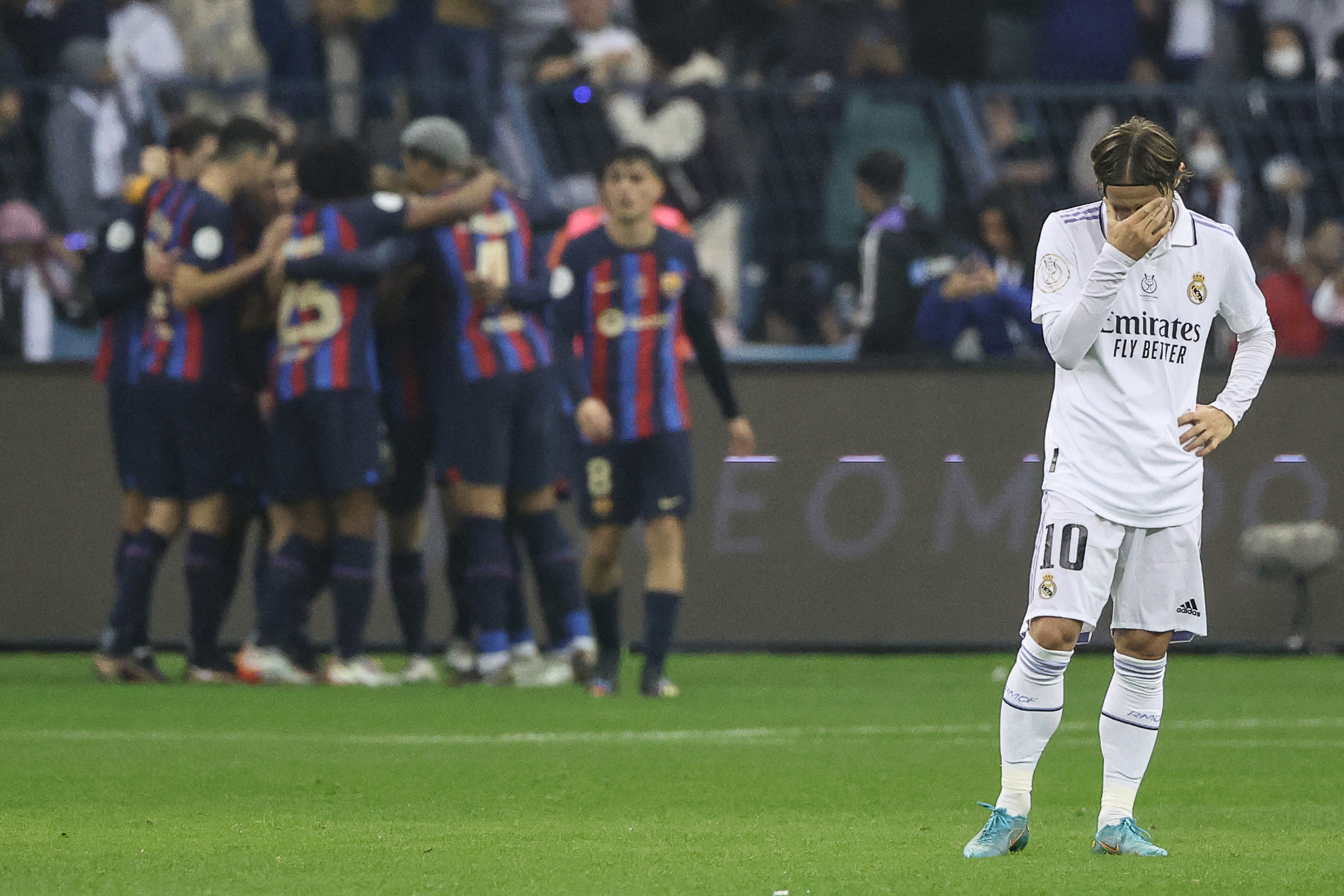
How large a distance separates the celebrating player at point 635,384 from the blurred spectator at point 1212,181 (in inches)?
189

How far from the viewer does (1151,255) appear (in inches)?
224

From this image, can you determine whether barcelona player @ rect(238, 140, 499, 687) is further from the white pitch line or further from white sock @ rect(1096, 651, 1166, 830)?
white sock @ rect(1096, 651, 1166, 830)

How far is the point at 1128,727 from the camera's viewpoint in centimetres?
577

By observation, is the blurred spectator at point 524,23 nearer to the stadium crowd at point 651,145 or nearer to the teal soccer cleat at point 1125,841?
the stadium crowd at point 651,145

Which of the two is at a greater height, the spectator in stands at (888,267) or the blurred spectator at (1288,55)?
the blurred spectator at (1288,55)

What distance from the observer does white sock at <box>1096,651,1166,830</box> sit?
18.7ft

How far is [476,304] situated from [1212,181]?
561cm

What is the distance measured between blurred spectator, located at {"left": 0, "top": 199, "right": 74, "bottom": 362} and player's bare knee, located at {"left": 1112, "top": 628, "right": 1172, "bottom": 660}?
8.88 metres

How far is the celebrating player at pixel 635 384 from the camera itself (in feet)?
32.3

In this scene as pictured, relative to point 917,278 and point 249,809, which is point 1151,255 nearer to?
point 249,809

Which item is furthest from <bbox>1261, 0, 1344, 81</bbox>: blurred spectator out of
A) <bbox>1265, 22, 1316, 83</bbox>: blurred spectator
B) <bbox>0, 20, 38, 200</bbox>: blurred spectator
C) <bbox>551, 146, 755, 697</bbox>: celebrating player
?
<bbox>0, 20, 38, 200</bbox>: blurred spectator

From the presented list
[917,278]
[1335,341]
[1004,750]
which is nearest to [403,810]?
[1004,750]

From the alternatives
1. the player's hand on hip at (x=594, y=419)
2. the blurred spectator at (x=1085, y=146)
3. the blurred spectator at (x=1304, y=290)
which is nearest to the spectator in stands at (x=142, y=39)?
the blurred spectator at (x=1085, y=146)

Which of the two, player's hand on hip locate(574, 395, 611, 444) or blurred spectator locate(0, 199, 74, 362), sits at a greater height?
blurred spectator locate(0, 199, 74, 362)
